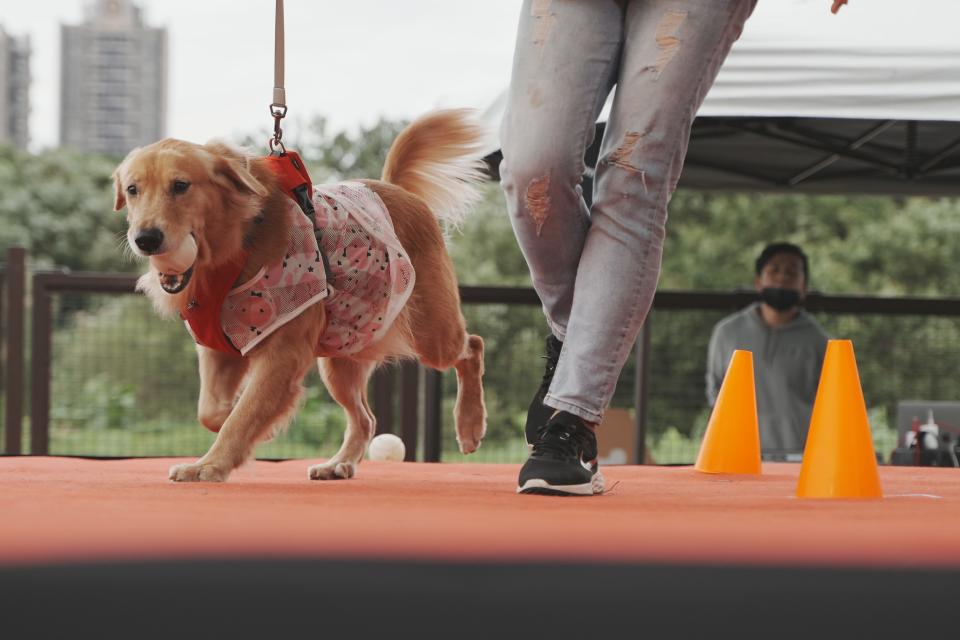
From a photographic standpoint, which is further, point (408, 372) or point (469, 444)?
point (408, 372)

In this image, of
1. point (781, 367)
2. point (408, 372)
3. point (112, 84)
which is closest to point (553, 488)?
point (408, 372)

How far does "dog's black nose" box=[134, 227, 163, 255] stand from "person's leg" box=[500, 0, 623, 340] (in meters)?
0.75

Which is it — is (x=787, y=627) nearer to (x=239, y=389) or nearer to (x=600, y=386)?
(x=600, y=386)

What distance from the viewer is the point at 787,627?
1.15 m

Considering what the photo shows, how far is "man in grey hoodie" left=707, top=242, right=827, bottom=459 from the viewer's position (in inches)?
188

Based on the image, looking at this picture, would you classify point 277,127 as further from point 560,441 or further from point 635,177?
point 560,441

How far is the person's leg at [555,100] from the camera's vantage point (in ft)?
6.77

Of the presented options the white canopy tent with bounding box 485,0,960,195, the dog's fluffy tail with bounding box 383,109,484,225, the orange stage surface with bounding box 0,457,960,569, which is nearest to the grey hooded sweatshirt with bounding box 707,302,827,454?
the white canopy tent with bounding box 485,0,960,195

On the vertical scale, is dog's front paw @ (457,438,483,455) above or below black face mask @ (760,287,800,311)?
below

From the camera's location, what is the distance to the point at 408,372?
4.95 meters

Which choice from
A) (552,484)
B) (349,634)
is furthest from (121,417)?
(349,634)

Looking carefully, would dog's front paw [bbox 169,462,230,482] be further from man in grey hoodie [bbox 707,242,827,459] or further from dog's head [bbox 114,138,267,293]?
man in grey hoodie [bbox 707,242,827,459]

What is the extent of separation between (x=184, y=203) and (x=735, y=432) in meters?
1.86

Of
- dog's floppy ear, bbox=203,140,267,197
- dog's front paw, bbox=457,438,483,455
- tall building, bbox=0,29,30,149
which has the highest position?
tall building, bbox=0,29,30,149
